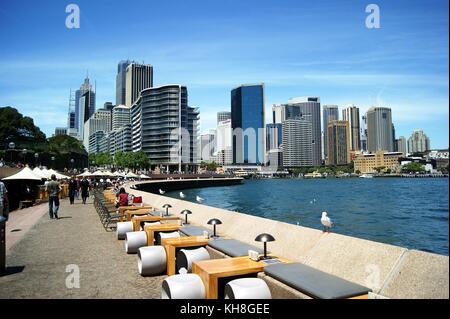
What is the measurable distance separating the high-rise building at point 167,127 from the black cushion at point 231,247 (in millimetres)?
157464

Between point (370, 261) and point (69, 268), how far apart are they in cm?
666

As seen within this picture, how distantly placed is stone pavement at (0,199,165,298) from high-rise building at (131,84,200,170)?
5946 inches

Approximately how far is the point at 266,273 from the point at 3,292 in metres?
5.03

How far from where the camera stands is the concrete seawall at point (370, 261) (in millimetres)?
3941

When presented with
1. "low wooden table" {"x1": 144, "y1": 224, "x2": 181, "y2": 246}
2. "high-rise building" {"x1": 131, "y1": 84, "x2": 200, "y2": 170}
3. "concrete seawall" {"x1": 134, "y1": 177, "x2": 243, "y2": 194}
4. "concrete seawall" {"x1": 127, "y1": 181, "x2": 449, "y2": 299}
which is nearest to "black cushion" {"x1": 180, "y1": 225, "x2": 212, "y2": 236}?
"low wooden table" {"x1": 144, "y1": 224, "x2": 181, "y2": 246}

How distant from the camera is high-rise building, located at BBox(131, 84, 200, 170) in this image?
6383 inches

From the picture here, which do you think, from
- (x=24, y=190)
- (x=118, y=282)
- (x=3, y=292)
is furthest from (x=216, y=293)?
(x=24, y=190)

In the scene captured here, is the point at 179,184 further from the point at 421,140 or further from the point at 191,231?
the point at 191,231

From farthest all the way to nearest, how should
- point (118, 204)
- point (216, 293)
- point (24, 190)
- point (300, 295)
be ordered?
point (24, 190) → point (118, 204) → point (216, 293) → point (300, 295)

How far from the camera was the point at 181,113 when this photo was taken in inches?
6432

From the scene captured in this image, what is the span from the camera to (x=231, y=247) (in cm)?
678

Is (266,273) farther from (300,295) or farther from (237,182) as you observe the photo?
(237,182)

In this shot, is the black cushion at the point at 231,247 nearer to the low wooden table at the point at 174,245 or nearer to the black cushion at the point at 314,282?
the low wooden table at the point at 174,245

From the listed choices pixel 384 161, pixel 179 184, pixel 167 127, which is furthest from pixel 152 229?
pixel 384 161
